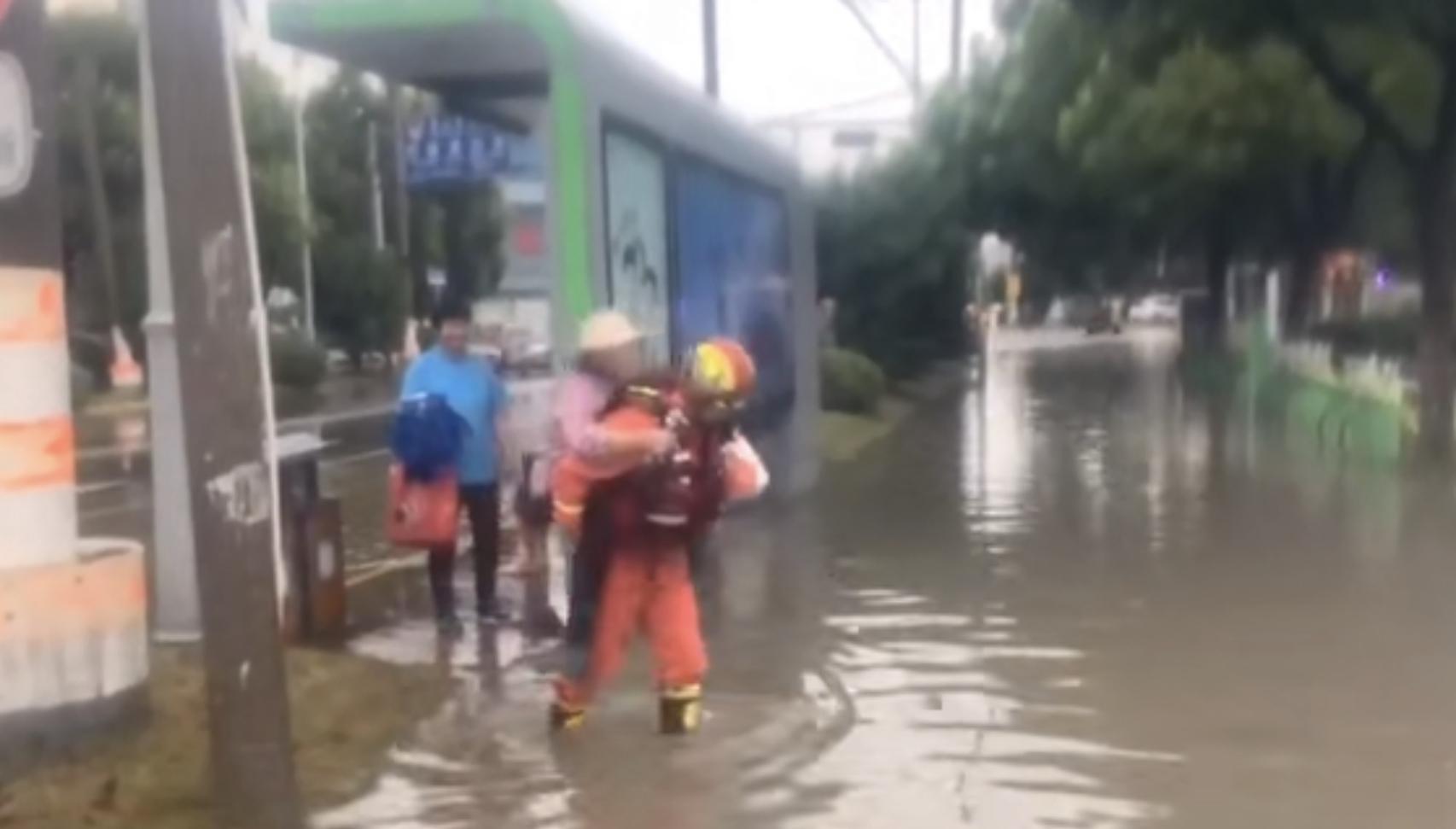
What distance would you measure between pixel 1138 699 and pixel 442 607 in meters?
3.91

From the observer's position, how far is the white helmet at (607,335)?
30.4ft

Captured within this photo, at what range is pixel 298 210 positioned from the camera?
48.4m

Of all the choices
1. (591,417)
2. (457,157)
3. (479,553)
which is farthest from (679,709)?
(457,157)

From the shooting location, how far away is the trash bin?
39.0ft

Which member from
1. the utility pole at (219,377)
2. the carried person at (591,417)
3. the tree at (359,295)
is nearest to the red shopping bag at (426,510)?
the carried person at (591,417)

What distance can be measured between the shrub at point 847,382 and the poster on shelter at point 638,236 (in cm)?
1658

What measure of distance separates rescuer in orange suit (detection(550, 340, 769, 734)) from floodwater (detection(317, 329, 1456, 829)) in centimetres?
34

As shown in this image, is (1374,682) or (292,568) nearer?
(1374,682)

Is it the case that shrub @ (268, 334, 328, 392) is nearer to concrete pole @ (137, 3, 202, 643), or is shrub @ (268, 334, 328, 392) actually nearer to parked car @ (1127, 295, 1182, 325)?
concrete pole @ (137, 3, 202, 643)

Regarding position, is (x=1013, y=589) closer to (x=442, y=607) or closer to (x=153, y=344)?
(x=442, y=607)

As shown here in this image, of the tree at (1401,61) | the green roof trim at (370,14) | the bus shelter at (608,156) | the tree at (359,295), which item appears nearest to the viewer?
the bus shelter at (608,156)

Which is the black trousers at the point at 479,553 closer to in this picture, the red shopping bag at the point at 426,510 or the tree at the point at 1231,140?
the red shopping bag at the point at 426,510

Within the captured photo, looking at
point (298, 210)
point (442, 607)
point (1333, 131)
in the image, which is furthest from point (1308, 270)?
point (442, 607)

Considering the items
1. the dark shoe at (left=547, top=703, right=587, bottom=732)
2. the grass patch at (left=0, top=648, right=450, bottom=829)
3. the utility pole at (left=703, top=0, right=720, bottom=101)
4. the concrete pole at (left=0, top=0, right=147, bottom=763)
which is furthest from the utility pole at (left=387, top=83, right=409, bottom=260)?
the concrete pole at (left=0, top=0, right=147, bottom=763)
